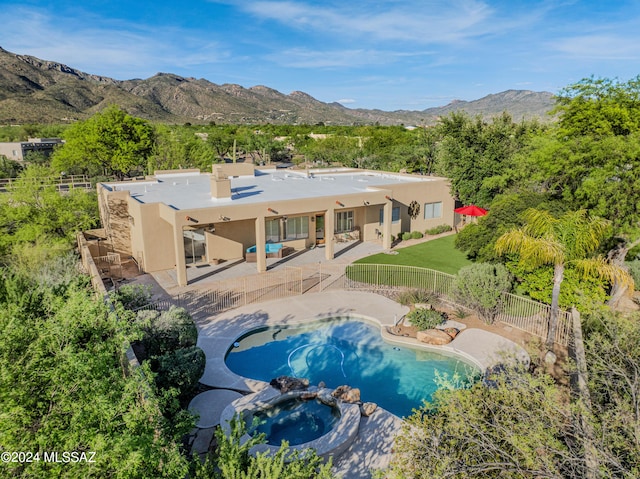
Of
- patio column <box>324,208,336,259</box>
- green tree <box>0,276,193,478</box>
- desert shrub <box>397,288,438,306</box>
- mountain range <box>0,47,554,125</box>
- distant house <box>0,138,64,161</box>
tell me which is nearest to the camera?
green tree <box>0,276,193,478</box>

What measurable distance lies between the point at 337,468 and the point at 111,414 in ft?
19.0

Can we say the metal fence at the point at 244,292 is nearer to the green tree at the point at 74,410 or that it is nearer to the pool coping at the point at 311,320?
the pool coping at the point at 311,320

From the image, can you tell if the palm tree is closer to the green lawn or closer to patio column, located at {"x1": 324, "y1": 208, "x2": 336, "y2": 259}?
the green lawn

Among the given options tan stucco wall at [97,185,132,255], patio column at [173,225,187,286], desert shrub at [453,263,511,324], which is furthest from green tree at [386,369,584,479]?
tan stucco wall at [97,185,132,255]

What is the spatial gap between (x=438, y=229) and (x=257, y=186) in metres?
13.5

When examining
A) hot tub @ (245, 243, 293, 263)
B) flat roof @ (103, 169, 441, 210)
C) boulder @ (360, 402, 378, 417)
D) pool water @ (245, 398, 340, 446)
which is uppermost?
flat roof @ (103, 169, 441, 210)

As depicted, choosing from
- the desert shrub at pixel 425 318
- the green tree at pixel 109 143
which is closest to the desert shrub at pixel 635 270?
the desert shrub at pixel 425 318

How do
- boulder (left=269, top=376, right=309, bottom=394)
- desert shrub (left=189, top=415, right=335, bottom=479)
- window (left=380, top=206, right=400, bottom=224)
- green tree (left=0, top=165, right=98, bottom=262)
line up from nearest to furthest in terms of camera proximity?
1. desert shrub (left=189, top=415, right=335, bottom=479)
2. boulder (left=269, top=376, right=309, bottom=394)
3. green tree (left=0, top=165, right=98, bottom=262)
4. window (left=380, top=206, right=400, bottom=224)

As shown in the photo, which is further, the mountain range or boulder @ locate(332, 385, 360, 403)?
the mountain range

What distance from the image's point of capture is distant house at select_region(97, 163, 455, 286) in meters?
22.1

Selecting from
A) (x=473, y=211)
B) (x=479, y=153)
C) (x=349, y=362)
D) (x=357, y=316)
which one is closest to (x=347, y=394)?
(x=349, y=362)

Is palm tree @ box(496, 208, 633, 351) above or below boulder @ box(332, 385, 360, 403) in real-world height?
above

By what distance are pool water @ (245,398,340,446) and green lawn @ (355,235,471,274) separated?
12956 millimetres

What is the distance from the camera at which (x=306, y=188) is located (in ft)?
Result: 92.4
